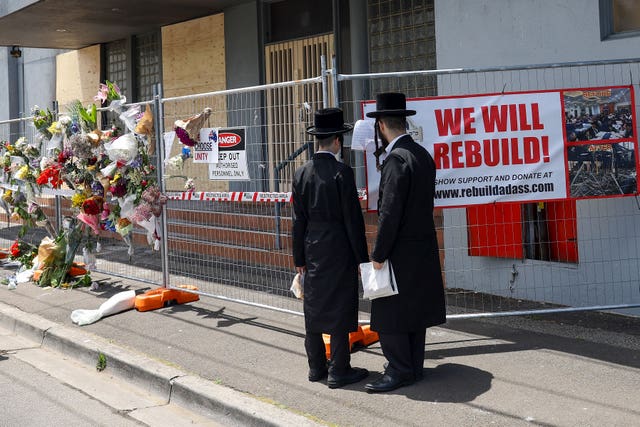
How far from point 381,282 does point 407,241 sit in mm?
342

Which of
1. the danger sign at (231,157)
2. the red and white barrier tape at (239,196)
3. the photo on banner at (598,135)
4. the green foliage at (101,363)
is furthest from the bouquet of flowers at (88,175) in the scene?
the photo on banner at (598,135)

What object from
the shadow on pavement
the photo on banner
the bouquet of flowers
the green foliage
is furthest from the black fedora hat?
the bouquet of flowers

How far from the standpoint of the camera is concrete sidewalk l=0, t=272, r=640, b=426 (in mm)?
5012

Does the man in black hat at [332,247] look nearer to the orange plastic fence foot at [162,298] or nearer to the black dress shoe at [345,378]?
the black dress shoe at [345,378]

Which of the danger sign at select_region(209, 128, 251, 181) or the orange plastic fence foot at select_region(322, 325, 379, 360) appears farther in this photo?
the danger sign at select_region(209, 128, 251, 181)

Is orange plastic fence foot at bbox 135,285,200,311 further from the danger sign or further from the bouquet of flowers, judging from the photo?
the danger sign

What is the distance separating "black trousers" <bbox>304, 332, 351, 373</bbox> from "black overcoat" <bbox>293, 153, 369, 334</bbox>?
0.29 ft

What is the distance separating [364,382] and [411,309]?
70 centimetres

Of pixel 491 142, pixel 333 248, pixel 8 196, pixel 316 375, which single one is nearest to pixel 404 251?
pixel 333 248

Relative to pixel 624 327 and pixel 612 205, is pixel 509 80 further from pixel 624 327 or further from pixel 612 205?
pixel 624 327

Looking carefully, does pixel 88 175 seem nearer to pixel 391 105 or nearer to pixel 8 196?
pixel 8 196

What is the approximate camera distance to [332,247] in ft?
18.3

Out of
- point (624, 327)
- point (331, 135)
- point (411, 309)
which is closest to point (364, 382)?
point (411, 309)

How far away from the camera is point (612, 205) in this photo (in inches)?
280
